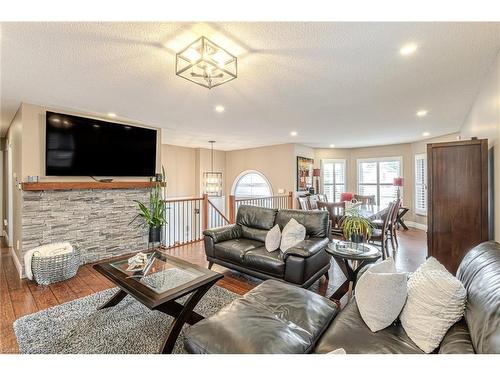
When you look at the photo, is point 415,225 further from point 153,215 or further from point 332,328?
point 153,215

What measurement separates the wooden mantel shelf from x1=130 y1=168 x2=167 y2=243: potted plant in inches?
12.0

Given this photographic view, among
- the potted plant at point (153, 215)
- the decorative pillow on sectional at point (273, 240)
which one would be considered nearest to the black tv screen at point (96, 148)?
the potted plant at point (153, 215)

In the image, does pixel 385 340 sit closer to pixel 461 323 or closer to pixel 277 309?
pixel 461 323

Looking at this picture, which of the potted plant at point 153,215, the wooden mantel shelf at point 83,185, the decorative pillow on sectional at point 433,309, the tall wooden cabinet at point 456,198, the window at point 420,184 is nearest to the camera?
the decorative pillow on sectional at point 433,309

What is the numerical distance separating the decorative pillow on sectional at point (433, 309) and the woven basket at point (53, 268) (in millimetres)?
3821

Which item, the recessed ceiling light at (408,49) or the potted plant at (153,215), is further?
the potted plant at (153,215)

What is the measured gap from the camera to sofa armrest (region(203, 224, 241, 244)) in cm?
341

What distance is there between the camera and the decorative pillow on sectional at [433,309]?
125cm

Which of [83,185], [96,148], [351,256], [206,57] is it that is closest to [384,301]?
[351,256]

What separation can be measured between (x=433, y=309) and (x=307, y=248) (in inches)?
56.7

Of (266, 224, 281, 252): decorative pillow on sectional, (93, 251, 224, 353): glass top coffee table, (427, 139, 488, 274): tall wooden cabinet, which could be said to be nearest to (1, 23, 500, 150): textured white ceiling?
(427, 139, 488, 274): tall wooden cabinet

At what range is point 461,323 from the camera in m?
1.29

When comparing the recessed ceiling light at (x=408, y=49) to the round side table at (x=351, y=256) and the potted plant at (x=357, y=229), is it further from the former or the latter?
the round side table at (x=351, y=256)

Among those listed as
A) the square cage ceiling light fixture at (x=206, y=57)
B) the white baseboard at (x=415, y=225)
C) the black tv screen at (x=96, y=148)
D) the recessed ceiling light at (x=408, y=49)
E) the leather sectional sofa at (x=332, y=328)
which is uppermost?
the recessed ceiling light at (x=408, y=49)
